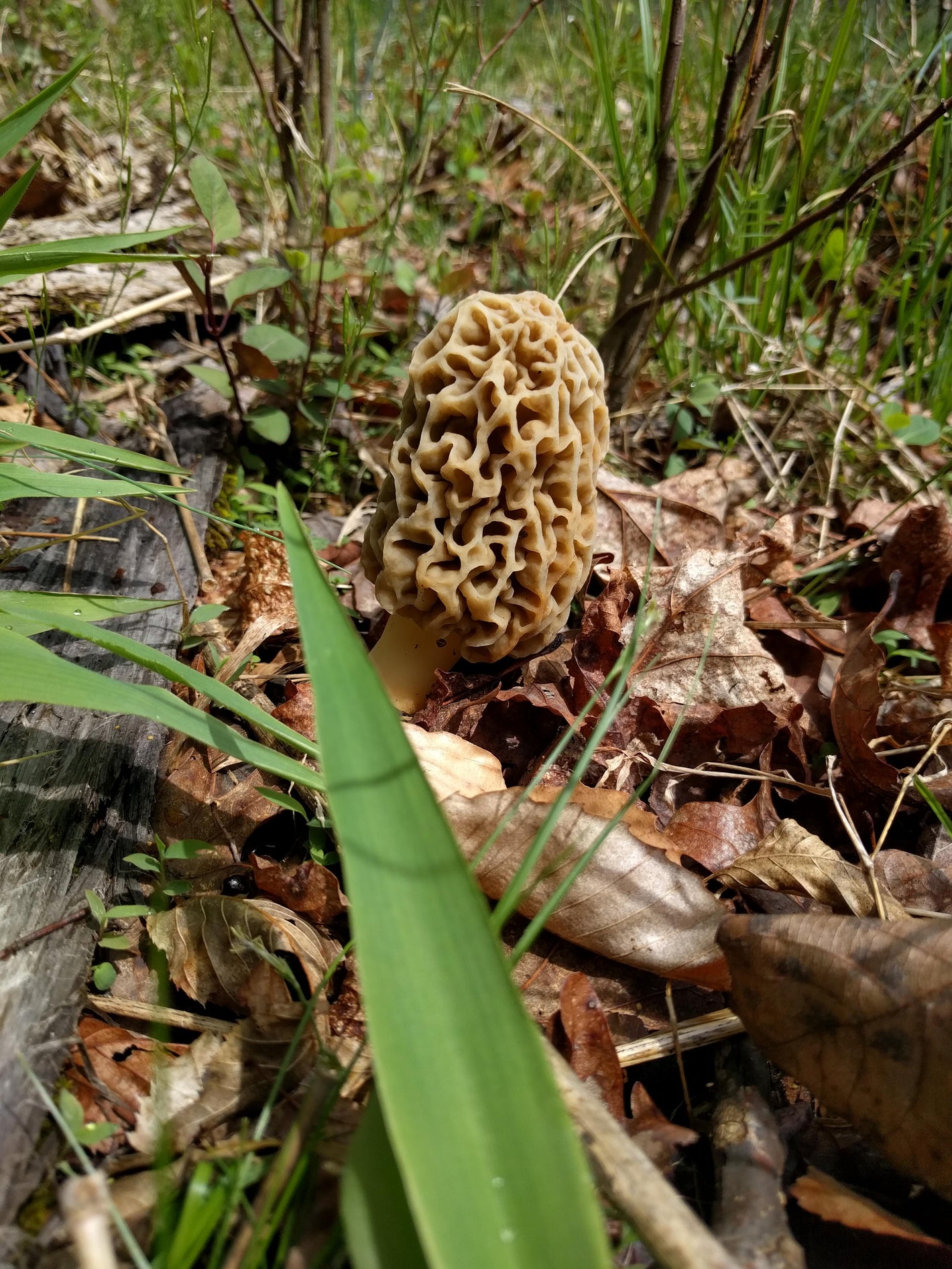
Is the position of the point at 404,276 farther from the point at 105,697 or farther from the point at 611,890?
the point at 611,890

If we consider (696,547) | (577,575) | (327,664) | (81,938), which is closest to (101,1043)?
(81,938)

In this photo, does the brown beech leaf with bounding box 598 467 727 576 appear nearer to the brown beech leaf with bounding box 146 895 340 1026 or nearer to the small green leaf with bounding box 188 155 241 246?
the small green leaf with bounding box 188 155 241 246

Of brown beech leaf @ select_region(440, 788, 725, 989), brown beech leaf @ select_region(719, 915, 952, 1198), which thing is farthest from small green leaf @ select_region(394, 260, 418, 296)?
brown beech leaf @ select_region(719, 915, 952, 1198)

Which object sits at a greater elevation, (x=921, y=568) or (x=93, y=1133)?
(x=921, y=568)

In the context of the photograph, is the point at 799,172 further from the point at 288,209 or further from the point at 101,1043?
the point at 101,1043

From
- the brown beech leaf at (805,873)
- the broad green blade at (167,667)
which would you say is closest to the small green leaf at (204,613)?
the broad green blade at (167,667)

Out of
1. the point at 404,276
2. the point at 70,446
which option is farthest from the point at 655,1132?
the point at 404,276

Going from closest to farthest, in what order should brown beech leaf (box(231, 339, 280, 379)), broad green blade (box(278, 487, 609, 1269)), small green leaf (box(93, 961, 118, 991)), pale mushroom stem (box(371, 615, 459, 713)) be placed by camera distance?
broad green blade (box(278, 487, 609, 1269)), small green leaf (box(93, 961, 118, 991)), pale mushroom stem (box(371, 615, 459, 713)), brown beech leaf (box(231, 339, 280, 379))

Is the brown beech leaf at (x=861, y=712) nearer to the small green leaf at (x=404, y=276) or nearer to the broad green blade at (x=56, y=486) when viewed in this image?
the broad green blade at (x=56, y=486)
